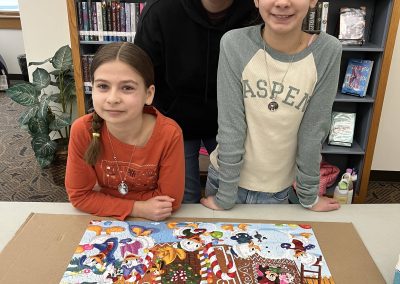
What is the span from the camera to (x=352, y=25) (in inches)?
90.8

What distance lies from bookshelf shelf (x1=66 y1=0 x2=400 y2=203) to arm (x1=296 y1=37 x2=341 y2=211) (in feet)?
4.33

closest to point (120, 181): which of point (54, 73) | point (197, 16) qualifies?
point (197, 16)

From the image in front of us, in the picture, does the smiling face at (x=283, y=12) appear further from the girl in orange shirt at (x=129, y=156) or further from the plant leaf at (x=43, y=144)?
the plant leaf at (x=43, y=144)

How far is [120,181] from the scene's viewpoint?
117cm

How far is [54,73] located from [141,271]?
2.13 meters

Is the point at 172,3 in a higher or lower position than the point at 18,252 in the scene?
higher

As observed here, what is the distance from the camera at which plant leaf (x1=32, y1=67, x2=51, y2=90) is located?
262 centimetres

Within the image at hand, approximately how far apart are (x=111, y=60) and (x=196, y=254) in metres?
0.56

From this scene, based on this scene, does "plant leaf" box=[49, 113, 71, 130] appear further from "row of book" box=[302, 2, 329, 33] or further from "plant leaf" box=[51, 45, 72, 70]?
"row of book" box=[302, 2, 329, 33]

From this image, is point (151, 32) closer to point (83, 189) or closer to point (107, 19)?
point (83, 189)

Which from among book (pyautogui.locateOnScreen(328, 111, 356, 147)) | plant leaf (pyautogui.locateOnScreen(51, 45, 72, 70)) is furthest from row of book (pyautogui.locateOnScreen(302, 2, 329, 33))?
plant leaf (pyautogui.locateOnScreen(51, 45, 72, 70))

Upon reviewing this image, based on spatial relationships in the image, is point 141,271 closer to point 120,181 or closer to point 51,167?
point 120,181

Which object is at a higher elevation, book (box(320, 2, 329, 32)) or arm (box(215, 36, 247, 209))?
book (box(320, 2, 329, 32))

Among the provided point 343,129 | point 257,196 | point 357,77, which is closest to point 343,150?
point 343,129
